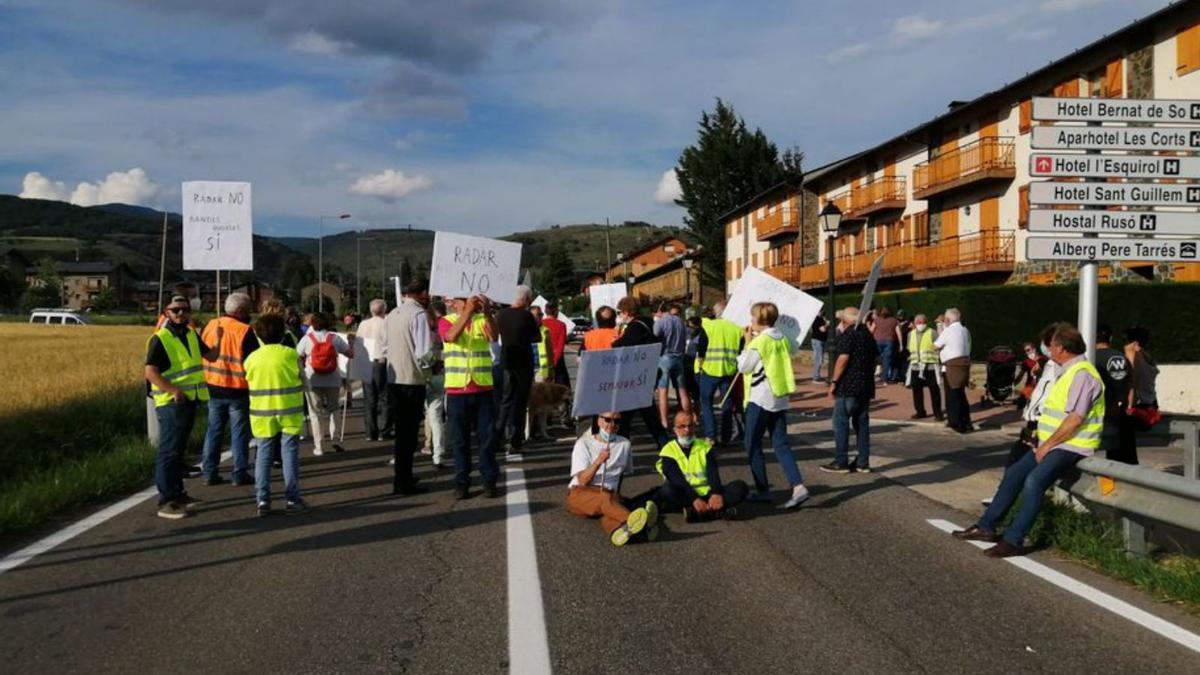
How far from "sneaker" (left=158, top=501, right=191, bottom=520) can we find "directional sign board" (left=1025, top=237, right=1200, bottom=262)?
7.53m

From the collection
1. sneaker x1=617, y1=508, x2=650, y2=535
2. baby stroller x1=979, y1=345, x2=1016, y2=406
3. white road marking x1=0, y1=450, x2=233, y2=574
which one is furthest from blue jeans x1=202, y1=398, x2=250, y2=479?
baby stroller x1=979, y1=345, x2=1016, y2=406

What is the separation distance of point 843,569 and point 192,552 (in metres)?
4.48

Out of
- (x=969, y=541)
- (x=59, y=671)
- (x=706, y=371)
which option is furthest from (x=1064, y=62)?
(x=59, y=671)

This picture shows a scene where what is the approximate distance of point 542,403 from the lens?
Answer: 12438mm

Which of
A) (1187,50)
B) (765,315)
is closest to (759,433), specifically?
(765,315)

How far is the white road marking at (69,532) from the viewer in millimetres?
6427

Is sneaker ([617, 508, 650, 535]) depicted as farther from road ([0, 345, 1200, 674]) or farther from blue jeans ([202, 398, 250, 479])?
blue jeans ([202, 398, 250, 479])

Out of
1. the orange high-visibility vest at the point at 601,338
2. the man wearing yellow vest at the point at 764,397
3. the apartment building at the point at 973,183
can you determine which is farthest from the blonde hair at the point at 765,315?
the apartment building at the point at 973,183

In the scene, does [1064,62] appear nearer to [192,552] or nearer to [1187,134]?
[1187,134]

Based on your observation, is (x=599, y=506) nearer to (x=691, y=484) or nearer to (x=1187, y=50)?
(x=691, y=484)

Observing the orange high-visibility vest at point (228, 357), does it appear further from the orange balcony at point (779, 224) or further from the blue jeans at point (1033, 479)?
the orange balcony at point (779, 224)

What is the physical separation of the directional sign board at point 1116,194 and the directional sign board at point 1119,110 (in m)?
0.56

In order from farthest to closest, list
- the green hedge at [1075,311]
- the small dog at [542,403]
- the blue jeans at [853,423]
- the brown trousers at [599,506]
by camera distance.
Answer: the green hedge at [1075,311] → the small dog at [542,403] → the blue jeans at [853,423] → the brown trousers at [599,506]

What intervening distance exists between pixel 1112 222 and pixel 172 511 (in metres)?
8.40
